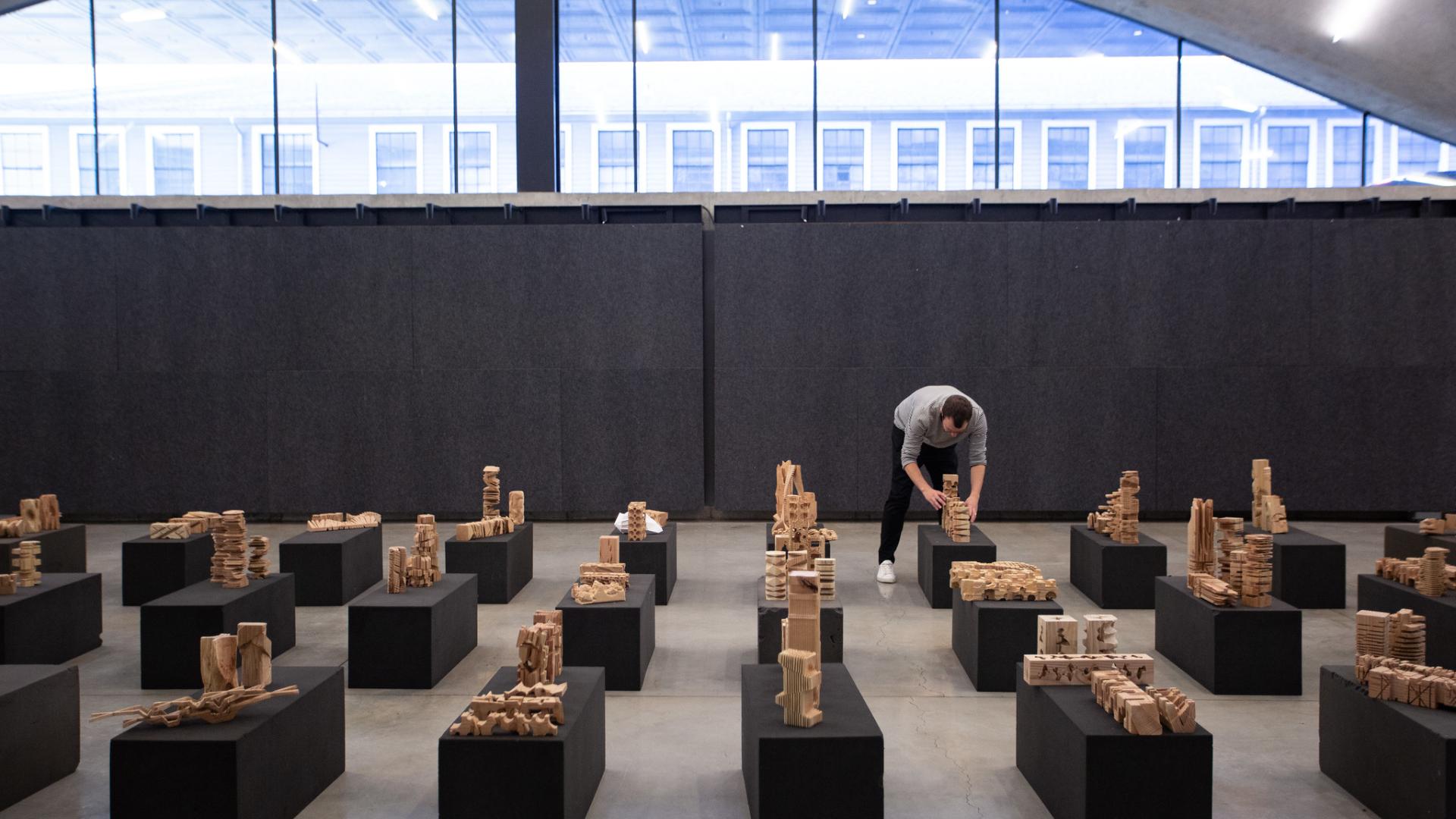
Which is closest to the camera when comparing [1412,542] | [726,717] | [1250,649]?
[726,717]

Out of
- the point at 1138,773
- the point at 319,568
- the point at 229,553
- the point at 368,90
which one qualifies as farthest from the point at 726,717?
the point at 368,90

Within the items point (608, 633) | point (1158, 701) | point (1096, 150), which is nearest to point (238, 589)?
point (608, 633)

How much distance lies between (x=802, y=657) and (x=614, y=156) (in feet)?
29.2

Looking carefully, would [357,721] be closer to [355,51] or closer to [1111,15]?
[355,51]

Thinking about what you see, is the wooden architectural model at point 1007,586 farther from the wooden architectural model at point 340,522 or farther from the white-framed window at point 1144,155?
the white-framed window at point 1144,155

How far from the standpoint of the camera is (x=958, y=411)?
6.22 meters

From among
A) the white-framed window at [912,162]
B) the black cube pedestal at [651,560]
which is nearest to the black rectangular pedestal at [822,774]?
the black cube pedestal at [651,560]

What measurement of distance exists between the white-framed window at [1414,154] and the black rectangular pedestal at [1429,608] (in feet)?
25.2

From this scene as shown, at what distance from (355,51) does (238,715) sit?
31.9ft

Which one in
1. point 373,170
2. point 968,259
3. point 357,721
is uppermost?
point 373,170

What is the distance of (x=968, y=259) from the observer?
10.3 metres

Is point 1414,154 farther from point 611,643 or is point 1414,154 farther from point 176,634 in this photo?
point 176,634

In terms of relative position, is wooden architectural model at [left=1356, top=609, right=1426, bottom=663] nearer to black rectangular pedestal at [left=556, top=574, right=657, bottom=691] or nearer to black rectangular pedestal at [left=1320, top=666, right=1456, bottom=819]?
black rectangular pedestal at [left=1320, top=666, right=1456, bottom=819]

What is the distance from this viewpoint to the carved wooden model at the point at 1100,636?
3986 millimetres
